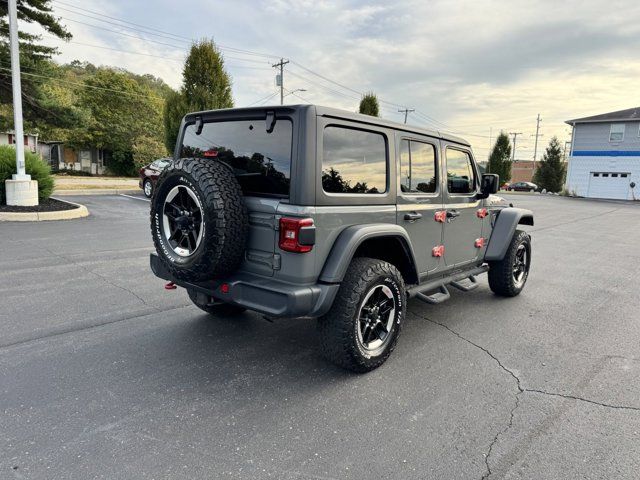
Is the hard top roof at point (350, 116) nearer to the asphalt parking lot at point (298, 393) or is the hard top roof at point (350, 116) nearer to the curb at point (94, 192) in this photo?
the asphalt parking lot at point (298, 393)

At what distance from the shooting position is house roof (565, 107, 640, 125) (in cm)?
3272

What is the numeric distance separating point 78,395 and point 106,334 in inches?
42.4

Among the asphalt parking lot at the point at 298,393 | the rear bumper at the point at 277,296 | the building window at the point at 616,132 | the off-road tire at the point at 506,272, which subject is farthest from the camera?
the building window at the point at 616,132

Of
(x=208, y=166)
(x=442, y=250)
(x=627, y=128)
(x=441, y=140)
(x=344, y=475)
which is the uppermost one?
(x=627, y=128)

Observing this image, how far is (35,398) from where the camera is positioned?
2.81m

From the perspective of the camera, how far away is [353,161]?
3.30 m

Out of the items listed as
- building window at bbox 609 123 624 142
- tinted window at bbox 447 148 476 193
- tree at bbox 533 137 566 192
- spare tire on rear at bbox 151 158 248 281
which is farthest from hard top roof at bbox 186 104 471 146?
tree at bbox 533 137 566 192

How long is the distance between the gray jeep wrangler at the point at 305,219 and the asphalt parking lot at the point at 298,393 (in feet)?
1.52

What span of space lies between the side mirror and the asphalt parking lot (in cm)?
135

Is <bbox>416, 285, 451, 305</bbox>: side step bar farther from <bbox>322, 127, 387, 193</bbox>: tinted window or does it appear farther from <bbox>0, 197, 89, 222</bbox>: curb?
<bbox>0, 197, 89, 222</bbox>: curb

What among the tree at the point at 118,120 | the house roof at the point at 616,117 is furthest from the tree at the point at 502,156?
the tree at the point at 118,120

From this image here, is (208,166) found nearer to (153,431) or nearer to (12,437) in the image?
(153,431)

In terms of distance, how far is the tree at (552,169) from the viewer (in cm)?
3966

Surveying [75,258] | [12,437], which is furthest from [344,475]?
[75,258]
